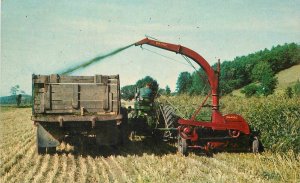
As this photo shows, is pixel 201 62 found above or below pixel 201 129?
above

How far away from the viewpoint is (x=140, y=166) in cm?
971

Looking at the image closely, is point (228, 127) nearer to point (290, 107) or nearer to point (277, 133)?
point (277, 133)

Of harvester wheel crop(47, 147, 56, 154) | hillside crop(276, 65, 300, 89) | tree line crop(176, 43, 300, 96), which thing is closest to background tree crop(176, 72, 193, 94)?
tree line crop(176, 43, 300, 96)

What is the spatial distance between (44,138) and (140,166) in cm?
375

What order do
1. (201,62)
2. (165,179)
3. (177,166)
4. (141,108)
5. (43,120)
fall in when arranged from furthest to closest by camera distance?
(141,108) < (201,62) < (43,120) < (177,166) < (165,179)

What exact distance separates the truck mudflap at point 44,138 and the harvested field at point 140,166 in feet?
1.23

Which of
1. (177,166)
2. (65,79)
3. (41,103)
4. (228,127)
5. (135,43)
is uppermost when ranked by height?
(135,43)

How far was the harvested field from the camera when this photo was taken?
8133 mm

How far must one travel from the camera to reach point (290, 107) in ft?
40.6

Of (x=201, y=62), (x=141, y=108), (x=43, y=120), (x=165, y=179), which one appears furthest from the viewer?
(x=141, y=108)

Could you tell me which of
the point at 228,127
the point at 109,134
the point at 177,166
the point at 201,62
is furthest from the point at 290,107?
the point at 109,134

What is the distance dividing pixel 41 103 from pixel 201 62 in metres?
5.03

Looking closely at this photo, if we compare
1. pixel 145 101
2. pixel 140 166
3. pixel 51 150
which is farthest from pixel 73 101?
pixel 140 166

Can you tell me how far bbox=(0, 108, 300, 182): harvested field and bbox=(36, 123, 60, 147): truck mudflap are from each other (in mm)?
375
